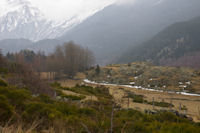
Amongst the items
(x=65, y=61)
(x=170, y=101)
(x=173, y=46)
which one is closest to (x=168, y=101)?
(x=170, y=101)

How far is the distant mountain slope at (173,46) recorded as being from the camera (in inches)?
5303

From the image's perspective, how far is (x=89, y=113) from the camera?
7.29 metres

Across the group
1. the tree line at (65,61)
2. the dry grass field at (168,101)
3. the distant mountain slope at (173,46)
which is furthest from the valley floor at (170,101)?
the distant mountain slope at (173,46)

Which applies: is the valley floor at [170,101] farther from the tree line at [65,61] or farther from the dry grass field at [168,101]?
the tree line at [65,61]

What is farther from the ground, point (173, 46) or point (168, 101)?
point (173, 46)

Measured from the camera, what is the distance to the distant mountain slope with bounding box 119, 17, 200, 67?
13469 centimetres

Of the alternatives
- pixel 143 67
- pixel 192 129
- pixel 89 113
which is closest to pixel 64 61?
pixel 143 67

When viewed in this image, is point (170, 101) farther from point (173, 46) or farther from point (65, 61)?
point (173, 46)

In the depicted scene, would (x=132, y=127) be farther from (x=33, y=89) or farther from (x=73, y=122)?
Result: (x=33, y=89)

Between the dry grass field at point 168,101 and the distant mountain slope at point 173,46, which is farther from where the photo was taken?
the distant mountain slope at point 173,46

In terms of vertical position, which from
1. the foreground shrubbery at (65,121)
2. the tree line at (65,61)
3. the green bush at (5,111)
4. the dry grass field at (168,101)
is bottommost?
the dry grass field at (168,101)

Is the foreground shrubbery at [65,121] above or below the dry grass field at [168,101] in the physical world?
above

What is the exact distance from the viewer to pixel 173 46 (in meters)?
152

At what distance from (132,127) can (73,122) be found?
182 centimetres
